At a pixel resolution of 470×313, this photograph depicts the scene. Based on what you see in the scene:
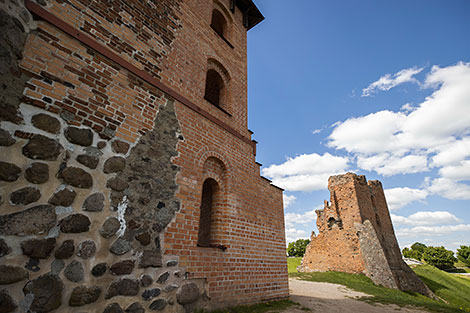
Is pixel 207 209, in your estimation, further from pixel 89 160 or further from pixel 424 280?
pixel 424 280

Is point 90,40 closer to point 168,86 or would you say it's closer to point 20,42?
point 20,42

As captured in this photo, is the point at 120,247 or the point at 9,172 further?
the point at 120,247

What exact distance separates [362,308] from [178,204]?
6.17 m

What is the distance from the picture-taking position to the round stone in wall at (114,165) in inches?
134

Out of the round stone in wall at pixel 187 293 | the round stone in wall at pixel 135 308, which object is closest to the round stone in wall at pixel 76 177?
the round stone in wall at pixel 135 308

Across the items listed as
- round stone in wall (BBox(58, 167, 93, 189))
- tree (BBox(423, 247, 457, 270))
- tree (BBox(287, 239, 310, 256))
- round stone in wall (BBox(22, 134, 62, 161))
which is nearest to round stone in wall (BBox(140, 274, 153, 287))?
round stone in wall (BBox(58, 167, 93, 189))

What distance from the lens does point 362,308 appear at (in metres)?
6.40

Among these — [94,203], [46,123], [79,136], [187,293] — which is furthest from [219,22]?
[187,293]

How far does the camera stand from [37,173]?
8.96 feet

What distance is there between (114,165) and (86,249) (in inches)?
47.5

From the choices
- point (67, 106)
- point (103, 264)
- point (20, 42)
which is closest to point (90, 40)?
point (20, 42)

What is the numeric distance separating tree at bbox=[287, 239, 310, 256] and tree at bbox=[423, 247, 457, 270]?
2074 cm

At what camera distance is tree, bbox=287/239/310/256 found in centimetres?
4550

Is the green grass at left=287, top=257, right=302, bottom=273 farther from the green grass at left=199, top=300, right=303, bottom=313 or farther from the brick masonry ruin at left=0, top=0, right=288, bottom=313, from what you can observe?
the brick masonry ruin at left=0, top=0, right=288, bottom=313
